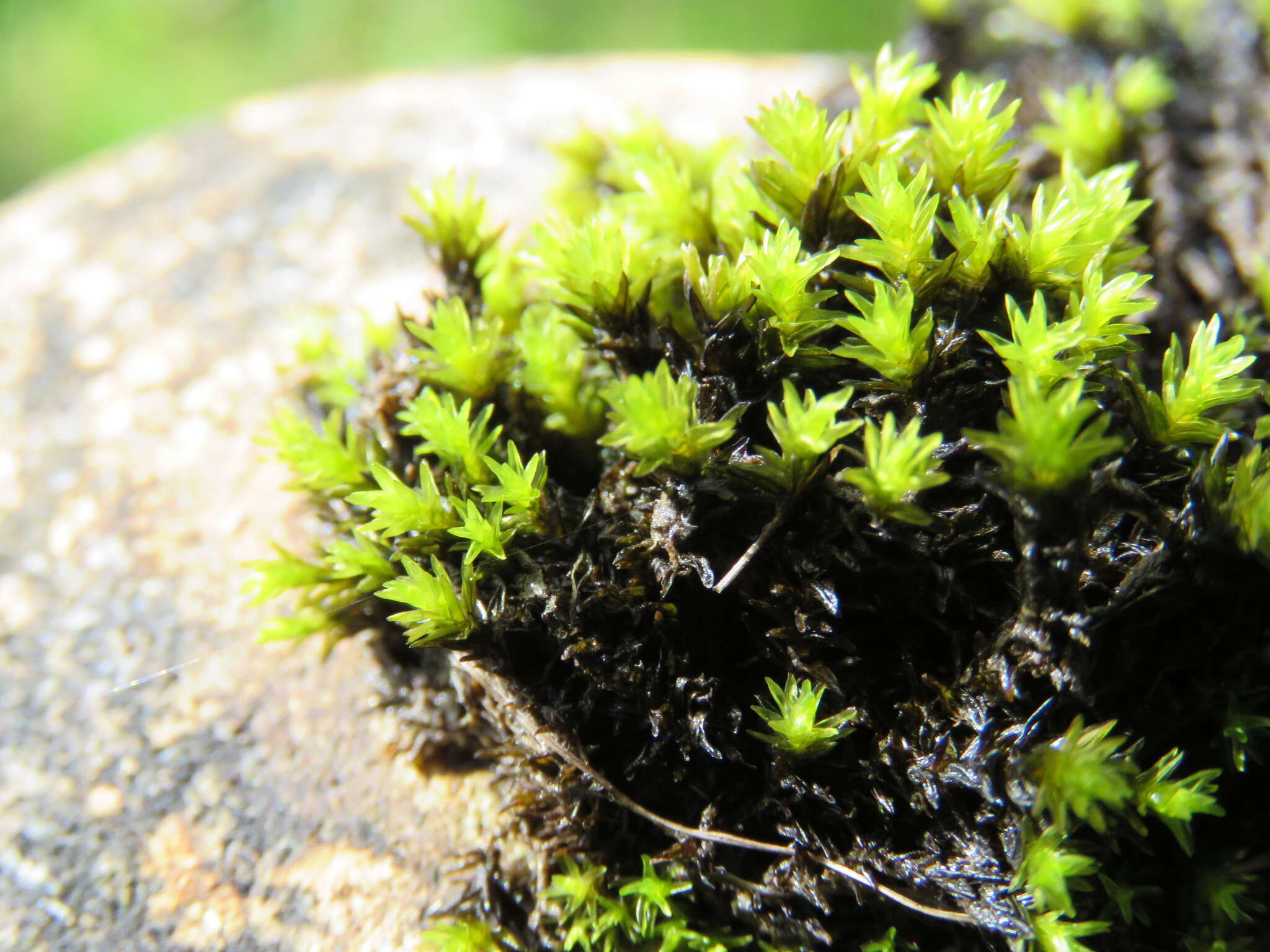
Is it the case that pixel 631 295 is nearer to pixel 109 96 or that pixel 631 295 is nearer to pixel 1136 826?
pixel 1136 826

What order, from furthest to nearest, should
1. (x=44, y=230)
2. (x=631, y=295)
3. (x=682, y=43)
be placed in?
(x=682, y=43)
(x=44, y=230)
(x=631, y=295)

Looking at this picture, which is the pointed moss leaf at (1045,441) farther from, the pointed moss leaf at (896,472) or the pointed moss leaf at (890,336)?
the pointed moss leaf at (890,336)

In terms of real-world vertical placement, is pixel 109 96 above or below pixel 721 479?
above

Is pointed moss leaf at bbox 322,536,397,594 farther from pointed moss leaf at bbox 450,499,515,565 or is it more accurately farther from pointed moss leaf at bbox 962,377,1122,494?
pointed moss leaf at bbox 962,377,1122,494

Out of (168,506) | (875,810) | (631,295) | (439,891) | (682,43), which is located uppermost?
(682,43)

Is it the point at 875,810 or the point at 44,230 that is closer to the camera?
the point at 875,810

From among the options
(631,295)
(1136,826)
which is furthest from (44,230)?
(1136,826)

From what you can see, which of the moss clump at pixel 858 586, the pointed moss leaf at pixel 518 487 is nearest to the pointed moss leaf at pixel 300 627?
the moss clump at pixel 858 586

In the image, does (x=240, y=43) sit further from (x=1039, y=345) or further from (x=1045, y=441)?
(x=1045, y=441)
